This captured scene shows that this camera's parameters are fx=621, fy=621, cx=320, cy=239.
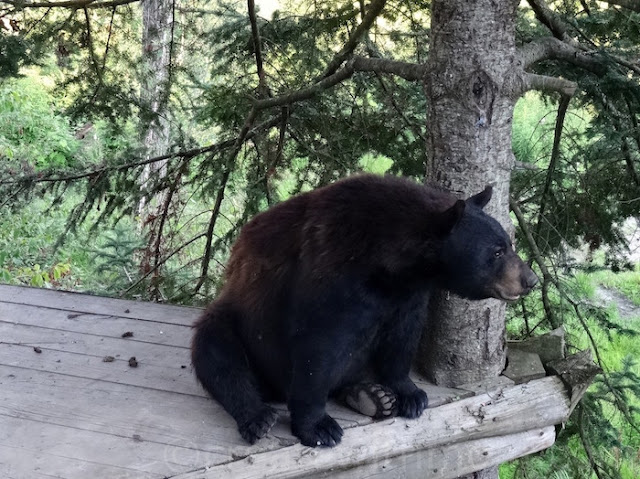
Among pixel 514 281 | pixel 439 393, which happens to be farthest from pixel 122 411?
pixel 514 281

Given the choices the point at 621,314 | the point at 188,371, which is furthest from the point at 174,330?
the point at 621,314

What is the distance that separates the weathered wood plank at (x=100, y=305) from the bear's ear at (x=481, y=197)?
213 cm

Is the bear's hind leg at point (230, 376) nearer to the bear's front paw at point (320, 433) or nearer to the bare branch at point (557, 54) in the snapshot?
the bear's front paw at point (320, 433)

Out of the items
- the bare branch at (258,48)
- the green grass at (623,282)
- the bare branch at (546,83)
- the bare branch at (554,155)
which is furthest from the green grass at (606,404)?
the bare branch at (258,48)

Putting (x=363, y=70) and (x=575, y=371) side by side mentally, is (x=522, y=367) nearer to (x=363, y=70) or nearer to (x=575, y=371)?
(x=575, y=371)

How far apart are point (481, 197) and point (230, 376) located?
1317 mm

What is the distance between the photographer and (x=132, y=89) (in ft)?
15.3

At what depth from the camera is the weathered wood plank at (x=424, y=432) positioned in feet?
8.07

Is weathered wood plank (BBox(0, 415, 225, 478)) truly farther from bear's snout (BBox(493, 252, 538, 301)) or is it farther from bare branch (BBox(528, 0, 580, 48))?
bare branch (BBox(528, 0, 580, 48))

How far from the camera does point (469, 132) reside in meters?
2.74

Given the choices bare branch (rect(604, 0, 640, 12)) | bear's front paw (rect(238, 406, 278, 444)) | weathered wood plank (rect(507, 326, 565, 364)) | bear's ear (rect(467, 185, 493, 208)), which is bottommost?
bear's front paw (rect(238, 406, 278, 444))

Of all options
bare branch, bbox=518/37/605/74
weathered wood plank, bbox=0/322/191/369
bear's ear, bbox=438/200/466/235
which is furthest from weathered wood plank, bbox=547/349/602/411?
weathered wood plank, bbox=0/322/191/369

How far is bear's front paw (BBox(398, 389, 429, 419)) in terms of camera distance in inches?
108

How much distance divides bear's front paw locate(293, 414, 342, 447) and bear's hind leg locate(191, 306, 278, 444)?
136 millimetres
